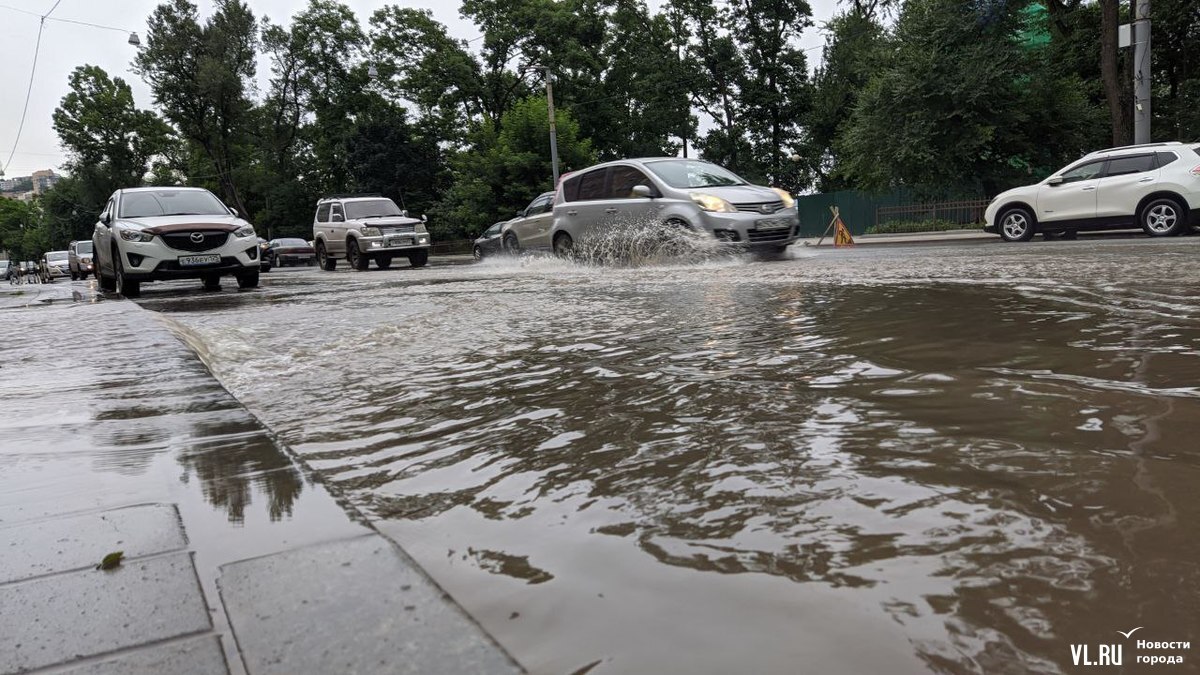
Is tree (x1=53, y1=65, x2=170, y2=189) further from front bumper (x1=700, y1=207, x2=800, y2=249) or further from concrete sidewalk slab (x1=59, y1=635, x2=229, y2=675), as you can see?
concrete sidewalk slab (x1=59, y1=635, x2=229, y2=675)

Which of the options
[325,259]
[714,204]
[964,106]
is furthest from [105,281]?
[964,106]

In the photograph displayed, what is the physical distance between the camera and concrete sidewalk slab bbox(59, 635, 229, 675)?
1338 mm

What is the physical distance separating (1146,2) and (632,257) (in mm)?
12033

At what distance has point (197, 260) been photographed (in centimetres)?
1194

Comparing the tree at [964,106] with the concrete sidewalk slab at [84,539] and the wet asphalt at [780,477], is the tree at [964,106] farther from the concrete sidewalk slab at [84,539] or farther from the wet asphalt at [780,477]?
the concrete sidewalk slab at [84,539]

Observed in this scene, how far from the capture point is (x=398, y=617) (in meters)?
1.50

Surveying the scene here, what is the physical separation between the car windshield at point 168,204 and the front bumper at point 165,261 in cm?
85

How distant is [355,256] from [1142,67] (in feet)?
57.3

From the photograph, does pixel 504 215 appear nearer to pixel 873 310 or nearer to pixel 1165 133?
pixel 1165 133

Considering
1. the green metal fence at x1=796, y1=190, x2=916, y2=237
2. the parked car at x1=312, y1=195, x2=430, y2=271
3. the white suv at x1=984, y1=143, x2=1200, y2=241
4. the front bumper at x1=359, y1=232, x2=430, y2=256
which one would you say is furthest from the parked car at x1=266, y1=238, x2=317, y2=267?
the white suv at x1=984, y1=143, x2=1200, y2=241

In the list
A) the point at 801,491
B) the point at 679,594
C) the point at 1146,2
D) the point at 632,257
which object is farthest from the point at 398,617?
the point at 1146,2

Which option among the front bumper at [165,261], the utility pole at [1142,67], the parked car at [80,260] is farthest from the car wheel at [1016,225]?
the parked car at [80,260]

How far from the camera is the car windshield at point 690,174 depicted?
12086 millimetres

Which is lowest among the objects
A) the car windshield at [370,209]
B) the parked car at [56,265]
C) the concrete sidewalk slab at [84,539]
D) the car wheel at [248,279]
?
the concrete sidewalk slab at [84,539]
